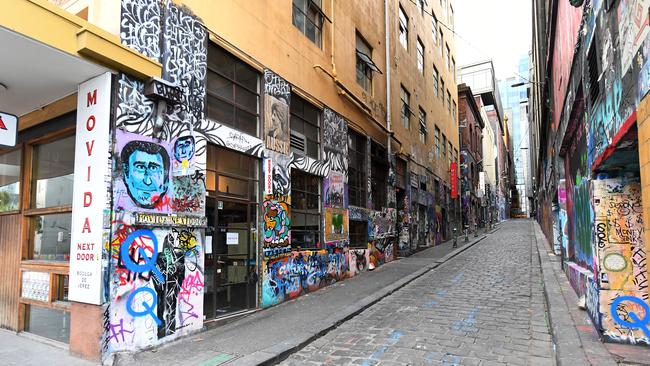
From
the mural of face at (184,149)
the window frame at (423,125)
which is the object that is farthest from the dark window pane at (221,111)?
the window frame at (423,125)

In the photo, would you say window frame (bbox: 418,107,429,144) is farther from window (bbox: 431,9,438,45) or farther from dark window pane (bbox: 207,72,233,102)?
dark window pane (bbox: 207,72,233,102)

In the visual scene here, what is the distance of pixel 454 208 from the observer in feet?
100

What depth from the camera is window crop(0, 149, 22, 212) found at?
25.4 feet

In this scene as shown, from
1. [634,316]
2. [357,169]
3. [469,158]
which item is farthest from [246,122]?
[469,158]

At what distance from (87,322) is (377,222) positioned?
1037cm

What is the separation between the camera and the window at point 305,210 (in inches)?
400

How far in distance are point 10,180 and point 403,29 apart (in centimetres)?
1609

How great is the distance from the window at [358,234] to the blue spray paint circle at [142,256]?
7688 millimetres

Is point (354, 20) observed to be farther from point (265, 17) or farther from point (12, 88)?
point (12, 88)

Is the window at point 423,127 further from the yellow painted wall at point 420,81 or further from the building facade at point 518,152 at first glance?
the building facade at point 518,152

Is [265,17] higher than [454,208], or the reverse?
[265,17]

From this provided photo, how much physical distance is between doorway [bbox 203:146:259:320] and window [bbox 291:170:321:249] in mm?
1619

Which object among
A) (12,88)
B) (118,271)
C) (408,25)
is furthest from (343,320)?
(408,25)

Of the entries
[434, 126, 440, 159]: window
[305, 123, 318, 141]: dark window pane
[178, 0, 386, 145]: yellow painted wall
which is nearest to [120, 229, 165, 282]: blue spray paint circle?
[178, 0, 386, 145]: yellow painted wall
